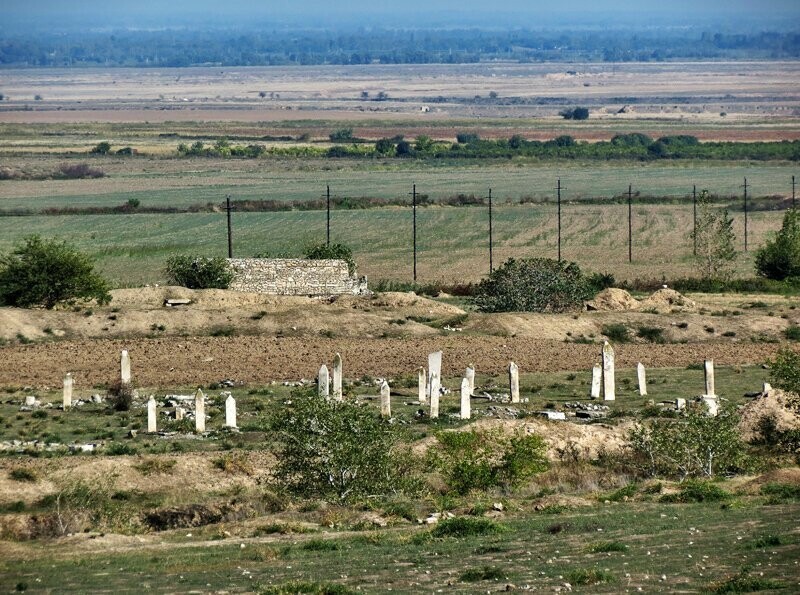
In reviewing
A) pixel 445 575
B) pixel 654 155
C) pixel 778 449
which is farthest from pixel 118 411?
pixel 654 155

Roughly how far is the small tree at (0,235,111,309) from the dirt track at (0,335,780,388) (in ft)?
17.2

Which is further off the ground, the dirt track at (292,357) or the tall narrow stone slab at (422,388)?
the tall narrow stone slab at (422,388)

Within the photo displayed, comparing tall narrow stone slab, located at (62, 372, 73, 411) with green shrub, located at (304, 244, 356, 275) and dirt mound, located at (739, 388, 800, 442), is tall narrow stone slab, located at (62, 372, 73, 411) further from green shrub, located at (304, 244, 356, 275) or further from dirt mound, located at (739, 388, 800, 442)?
green shrub, located at (304, 244, 356, 275)

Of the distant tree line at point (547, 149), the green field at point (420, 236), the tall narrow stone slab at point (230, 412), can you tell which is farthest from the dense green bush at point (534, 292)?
the distant tree line at point (547, 149)

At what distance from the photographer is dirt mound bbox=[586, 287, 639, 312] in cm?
5706

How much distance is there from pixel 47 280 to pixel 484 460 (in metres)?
26.7

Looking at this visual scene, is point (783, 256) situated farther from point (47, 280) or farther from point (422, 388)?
point (422, 388)

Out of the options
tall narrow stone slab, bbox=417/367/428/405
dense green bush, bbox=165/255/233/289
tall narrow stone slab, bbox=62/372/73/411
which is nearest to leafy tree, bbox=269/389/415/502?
tall narrow stone slab, bbox=417/367/428/405

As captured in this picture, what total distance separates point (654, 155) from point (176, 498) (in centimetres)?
12805

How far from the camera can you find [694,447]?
101 feet

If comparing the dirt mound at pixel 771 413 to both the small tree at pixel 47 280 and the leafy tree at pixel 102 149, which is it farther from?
the leafy tree at pixel 102 149

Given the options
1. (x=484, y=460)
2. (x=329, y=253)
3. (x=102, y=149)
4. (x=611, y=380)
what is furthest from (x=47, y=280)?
(x=102, y=149)

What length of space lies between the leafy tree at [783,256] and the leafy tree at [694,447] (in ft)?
121

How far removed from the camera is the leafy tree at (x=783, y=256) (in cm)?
6744
